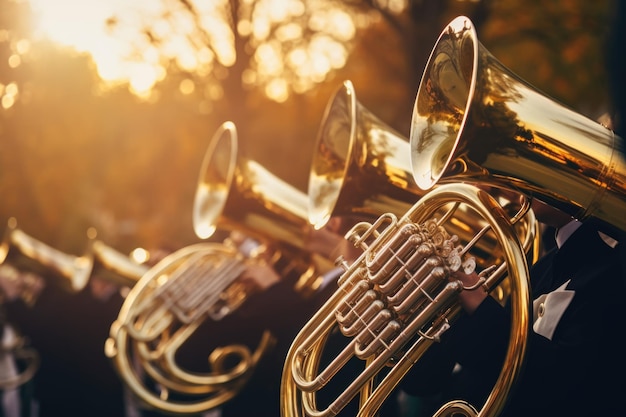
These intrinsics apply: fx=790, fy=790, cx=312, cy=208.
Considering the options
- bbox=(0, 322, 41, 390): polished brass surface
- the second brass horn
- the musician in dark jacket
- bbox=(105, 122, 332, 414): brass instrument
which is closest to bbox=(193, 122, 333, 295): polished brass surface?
bbox=(105, 122, 332, 414): brass instrument

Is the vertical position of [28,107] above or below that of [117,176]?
above

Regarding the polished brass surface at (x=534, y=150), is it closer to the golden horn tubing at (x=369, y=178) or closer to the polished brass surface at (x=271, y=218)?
the golden horn tubing at (x=369, y=178)

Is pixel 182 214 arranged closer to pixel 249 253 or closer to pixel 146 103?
pixel 146 103

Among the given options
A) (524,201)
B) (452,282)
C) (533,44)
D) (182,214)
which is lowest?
(182,214)

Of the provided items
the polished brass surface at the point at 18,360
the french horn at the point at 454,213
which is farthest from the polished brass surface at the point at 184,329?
the polished brass surface at the point at 18,360

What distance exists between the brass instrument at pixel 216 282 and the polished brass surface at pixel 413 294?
116 cm

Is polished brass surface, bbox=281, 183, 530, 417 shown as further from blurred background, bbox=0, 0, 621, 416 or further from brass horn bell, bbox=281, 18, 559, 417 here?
blurred background, bbox=0, 0, 621, 416

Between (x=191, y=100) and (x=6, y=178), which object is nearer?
(x=6, y=178)

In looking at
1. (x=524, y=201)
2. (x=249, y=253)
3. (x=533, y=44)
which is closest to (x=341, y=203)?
(x=524, y=201)

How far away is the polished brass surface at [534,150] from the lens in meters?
1.71

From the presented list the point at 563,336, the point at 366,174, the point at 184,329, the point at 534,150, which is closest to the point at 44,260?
the point at 184,329

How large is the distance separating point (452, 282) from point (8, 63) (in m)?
9.35

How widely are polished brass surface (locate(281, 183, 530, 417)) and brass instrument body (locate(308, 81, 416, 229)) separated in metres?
0.34

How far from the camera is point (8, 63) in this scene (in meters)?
10.0
